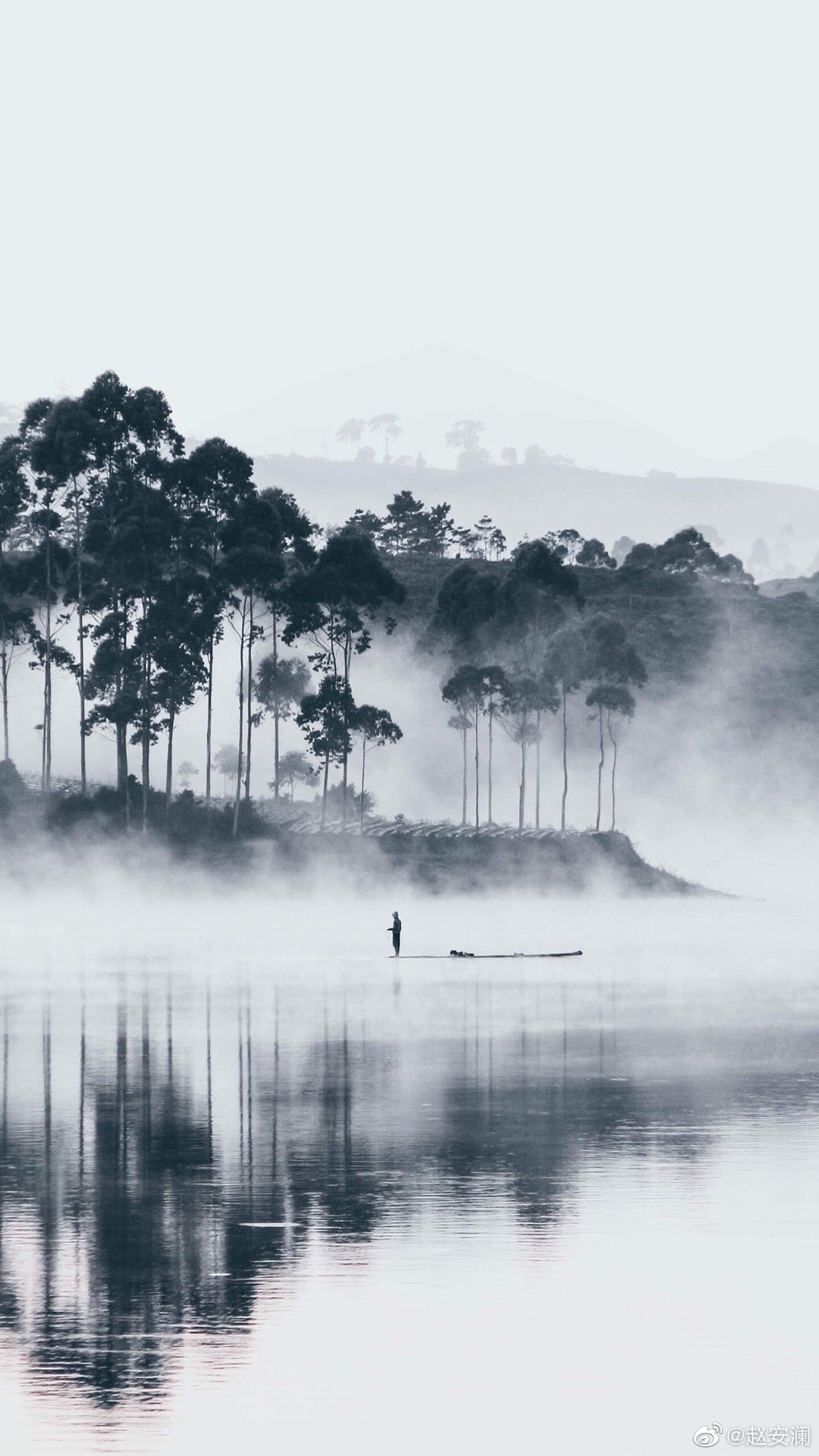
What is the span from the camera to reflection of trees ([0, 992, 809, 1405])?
15070 mm

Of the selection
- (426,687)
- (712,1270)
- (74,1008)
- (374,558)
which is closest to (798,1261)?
(712,1270)

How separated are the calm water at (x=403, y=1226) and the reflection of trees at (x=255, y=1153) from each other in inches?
2.2

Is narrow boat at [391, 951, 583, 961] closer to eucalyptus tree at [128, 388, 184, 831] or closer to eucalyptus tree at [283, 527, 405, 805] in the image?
eucalyptus tree at [128, 388, 184, 831]

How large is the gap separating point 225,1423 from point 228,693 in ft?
565

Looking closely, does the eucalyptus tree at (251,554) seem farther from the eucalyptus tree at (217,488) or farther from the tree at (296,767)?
the tree at (296,767)

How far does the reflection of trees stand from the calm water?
57 mm

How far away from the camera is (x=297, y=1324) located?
14453mm

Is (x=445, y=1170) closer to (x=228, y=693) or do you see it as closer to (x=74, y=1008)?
(x=74, y=1008)

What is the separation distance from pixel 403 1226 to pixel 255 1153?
4.47 meters

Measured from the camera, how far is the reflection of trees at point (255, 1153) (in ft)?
49.4

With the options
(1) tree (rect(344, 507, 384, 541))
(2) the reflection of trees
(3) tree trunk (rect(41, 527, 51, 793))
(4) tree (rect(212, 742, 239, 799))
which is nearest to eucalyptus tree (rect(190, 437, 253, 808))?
(3) tree trunk (rect(41, 527, 51, 793))

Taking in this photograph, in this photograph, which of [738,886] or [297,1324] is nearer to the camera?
[297,1324]

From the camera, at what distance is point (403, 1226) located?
57.9 feet

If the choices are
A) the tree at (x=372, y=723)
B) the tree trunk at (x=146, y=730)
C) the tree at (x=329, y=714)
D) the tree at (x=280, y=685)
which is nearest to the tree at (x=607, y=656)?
the tree at (x=280, y=685)
